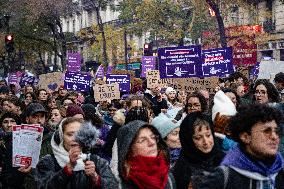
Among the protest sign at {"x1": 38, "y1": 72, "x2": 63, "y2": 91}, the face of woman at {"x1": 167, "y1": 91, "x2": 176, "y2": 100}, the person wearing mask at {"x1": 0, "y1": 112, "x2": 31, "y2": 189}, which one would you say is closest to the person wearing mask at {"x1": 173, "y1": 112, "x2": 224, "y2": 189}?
Result: the person wearing mask at {"x1": 0, "y1": 112, "x2": 31, "y2": 189}

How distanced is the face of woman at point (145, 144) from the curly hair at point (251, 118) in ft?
2.01

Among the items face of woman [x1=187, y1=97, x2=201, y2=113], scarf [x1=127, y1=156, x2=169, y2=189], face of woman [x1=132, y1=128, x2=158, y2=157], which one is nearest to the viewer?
scarf [x1=127, y1=156, x2=169, y2=189]

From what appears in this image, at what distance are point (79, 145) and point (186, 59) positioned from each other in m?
9.26

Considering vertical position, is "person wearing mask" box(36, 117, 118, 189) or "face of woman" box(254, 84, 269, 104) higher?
"face of woman" box(254, 84, 269, 104)

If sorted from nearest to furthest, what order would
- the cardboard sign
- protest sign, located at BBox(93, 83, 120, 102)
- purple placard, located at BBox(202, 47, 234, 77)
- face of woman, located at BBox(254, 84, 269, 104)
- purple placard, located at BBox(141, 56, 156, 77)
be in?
1. face of woman, located at BBox(254, 84, 269, 104)
2. protest sign, located at BBox(93, 83, 120, 102)
3. purple placard, located at BBox(202, 47, 234, 77)
4. the cardboard sign
5. purple placard, located at BBox(141, 56, 156, 77)

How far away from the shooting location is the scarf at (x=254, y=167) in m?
3.68

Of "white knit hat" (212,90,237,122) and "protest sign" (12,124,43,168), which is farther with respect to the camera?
"protest sign" (12,124,43,168)

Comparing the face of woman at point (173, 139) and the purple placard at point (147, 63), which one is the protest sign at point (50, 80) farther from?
the face of woman at point (173, 139)

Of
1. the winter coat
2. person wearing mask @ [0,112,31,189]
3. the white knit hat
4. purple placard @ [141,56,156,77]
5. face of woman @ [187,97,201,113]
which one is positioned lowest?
person wearing mask @ [0,112,31,189]

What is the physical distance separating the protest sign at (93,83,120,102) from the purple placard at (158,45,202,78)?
1259 millimetres

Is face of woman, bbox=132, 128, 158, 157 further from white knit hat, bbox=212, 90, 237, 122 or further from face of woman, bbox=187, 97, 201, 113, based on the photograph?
face of woman, bbox=187, 97, 201, 113

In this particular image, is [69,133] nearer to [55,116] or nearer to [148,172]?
[148,172]

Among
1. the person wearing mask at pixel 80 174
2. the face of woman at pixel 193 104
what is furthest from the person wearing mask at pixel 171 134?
the face of woman at pixel 193 104

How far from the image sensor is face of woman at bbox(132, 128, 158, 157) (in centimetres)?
434
